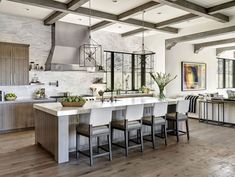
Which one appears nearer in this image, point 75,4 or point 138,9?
point 75,4

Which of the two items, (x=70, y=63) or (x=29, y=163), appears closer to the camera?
(x=29, y=163)

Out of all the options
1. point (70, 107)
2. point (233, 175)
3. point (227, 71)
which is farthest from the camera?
point (227, 71)

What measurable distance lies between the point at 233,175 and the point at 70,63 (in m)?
5.46

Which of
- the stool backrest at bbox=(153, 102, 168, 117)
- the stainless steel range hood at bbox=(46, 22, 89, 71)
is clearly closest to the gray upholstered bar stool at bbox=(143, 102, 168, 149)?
the stool backrest at bbox=(153, 102, 168, 117)

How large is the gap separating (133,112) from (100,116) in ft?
2.46

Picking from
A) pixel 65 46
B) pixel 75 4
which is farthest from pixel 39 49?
pixel 75 4

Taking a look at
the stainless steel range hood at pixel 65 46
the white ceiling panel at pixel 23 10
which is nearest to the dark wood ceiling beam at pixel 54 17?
the white ceiling panel at pixel 23 10

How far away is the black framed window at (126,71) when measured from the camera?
858cm

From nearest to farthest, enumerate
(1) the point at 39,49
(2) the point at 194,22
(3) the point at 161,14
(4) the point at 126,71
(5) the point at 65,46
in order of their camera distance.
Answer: (3) the point at 161,14 → (1) the point at 39,49 → (5) the point at 65,46 → (2) the point at 194,22 → (4) the point at 126,71

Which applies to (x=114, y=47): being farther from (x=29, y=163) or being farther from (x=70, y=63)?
(x=29, y=163)

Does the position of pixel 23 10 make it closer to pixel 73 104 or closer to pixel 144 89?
pixel 73 104

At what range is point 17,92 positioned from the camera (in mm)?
6500

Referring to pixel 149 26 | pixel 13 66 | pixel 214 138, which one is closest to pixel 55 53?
pixel 13 66

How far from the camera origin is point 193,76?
34.6 ft
